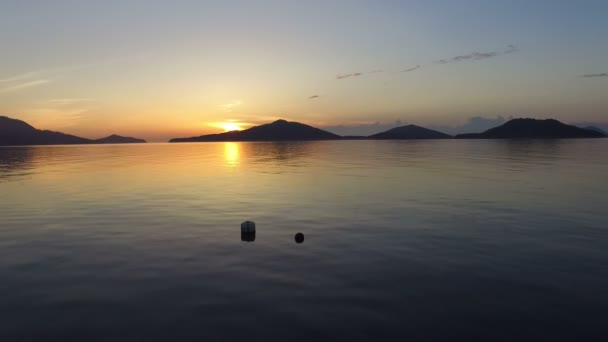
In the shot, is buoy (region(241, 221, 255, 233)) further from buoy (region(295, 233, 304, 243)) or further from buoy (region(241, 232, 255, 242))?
buoy (region(295, 233, 304, 243))

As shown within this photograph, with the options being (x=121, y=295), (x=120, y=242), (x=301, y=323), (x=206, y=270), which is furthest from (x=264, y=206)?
(x=301, y=323)

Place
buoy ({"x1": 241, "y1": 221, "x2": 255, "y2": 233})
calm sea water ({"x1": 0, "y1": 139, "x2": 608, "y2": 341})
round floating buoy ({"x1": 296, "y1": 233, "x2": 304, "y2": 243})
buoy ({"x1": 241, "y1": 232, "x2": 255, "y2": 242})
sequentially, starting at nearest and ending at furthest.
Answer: calm sea water ({"x1": 0, "y1": 139, "x2": 608, "y2": 341}) → round floating buoy ({"x1": 296, "y1": 233, "x2": 304, "y2": 243}) → buoy ({"x1": 241, "y1": 232, "x2": 255, "y2": 242}) → buoy ({"x1": 241, "y1": 221, "x2": 255, "y2": 233})

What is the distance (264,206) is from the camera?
37094 millimetres

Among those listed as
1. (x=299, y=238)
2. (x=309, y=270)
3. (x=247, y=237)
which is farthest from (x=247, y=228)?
(x=309, y=270)

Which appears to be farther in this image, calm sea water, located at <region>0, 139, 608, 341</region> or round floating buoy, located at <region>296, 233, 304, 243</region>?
round floating buoy, located at <region>296, 233, 304, 243</region>

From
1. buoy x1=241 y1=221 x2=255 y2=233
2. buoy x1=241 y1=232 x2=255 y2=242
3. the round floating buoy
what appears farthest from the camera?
buoy x1=241 y1=221 x2=255 y2=233

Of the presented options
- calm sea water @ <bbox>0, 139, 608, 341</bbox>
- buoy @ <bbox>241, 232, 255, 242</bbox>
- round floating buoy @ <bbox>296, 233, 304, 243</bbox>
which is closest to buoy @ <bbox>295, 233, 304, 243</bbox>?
round floating buoy @ <bbox>296, 233, 304, 243</bbox>

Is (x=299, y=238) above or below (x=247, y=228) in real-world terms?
below

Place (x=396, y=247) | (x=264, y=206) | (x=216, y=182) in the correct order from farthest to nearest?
(x=216, y=182) < (x=264, y=206) < (x=396, y=247)

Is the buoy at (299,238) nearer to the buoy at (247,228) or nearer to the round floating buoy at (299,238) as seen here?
the round floating buoy at (299,238)

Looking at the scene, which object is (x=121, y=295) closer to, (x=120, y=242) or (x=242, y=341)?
(x=242, y=341)

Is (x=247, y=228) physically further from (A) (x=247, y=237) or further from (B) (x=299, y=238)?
(B) (x=299, y=238)

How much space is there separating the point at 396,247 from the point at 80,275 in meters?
16.4

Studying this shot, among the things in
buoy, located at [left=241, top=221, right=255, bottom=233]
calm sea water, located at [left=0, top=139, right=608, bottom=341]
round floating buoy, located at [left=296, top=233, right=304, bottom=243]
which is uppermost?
buoy, located at [left=241, top=221, right=255, bottom=233]
